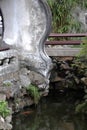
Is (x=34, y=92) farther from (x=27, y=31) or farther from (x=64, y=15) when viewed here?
(x=64, y=15)

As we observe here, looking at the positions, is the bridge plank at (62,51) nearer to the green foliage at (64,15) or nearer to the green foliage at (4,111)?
the green foliage at (64,15)

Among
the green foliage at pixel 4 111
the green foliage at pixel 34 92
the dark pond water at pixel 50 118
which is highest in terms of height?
the green foliage at pixel 4 111

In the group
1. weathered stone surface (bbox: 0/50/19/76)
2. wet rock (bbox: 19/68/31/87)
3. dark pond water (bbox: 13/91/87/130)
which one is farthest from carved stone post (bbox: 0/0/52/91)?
dark pond water (bbox: 13/91/87/130)

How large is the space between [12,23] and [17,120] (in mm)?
2837

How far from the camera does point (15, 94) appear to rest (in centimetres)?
1048

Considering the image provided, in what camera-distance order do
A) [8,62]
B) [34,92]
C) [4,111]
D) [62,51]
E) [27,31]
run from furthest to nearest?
[62,51]
[27,31]
[8,62]
[34,92]
[4,111]

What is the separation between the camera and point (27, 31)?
1155cm

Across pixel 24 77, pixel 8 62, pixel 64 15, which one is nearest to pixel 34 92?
pixel 24 77

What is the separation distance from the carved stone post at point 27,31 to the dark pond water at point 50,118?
79 centimetres

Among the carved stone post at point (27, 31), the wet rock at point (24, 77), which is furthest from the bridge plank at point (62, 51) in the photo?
the wet rock at point (24, 77)

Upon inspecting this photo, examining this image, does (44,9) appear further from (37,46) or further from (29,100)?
(29,100)

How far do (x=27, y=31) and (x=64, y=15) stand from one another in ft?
14.6

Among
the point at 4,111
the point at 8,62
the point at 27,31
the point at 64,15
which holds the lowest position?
the point at 4,111

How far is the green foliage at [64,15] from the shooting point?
15516 millimetres
